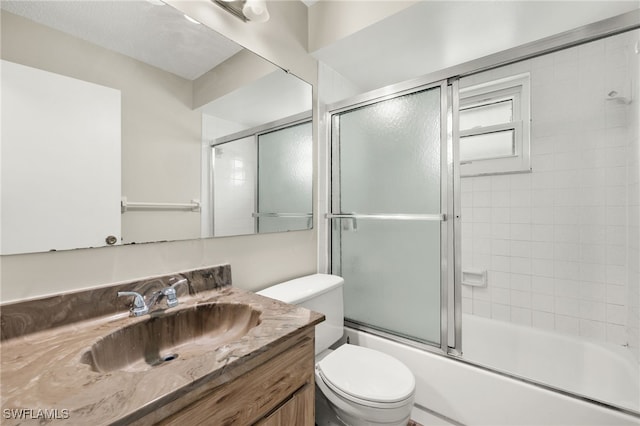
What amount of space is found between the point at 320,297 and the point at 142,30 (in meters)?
1.39

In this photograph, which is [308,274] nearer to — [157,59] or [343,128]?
[343,128]

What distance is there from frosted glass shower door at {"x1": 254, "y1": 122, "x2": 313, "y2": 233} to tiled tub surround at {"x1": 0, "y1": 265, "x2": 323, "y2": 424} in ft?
2.02

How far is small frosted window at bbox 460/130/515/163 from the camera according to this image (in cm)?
204

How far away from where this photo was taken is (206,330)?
1031 millimetres

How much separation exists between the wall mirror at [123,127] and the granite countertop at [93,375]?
28 cm

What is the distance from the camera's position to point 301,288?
1.44 metres

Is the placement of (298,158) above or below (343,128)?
below

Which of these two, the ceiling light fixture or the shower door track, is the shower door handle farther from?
the ceiling light fixture

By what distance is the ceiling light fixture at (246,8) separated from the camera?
129cm

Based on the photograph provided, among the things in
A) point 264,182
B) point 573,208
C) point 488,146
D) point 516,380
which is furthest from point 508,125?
point 264,182

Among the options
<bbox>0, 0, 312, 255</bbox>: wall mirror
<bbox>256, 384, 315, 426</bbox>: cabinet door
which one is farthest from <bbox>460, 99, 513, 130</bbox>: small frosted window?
<bbox>256, 384, 315, 426</bbox>: cabinet door

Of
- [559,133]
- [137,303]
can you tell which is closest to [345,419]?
[137,303]

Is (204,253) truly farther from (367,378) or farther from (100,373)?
(367,378)

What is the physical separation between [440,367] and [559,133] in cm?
171
